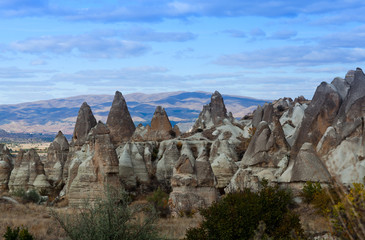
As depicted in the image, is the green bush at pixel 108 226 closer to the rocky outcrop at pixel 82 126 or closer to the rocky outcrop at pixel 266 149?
the rocky outcrop at pixel 266 149

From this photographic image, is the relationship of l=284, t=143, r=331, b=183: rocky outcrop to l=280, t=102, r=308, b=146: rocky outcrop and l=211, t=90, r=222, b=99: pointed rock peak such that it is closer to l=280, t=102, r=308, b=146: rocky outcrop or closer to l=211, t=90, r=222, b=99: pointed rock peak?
l=280, t=102, r=308, b=146: rocky outcrop

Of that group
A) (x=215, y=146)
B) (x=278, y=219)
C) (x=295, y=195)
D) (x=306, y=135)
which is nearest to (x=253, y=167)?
(x=306, y=135)

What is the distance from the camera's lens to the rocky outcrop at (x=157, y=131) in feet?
123

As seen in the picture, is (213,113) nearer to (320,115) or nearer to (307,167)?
(320,115)

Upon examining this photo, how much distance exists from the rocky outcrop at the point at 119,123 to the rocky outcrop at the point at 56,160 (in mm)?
3842

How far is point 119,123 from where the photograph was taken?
38.1 metres

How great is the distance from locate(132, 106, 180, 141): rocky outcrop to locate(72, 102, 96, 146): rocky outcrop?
132 inches

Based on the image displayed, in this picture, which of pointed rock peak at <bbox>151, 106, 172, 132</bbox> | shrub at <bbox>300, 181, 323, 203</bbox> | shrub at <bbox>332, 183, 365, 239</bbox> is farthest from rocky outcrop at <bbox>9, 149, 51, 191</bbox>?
shrub at <bbox>332, 183, 365, 239</bbox>

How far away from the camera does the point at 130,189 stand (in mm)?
25266

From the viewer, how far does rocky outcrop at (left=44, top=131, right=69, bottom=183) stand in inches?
1293

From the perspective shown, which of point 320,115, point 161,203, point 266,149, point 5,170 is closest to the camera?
point 161,203

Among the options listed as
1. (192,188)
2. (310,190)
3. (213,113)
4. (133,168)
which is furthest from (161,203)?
(213,113)

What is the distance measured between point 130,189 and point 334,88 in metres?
11.0

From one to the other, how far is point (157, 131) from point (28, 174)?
1078 cm
